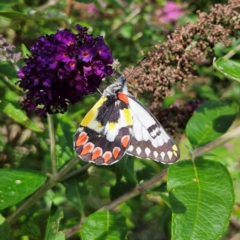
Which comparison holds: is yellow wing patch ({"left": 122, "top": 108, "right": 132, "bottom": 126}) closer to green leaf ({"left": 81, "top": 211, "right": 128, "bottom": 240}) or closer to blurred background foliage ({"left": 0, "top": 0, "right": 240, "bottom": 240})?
blurred background foliage ({"left": 0, "top": 0, "right": 240, "bottom": 240})

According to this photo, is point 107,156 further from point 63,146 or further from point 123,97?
point 63,146

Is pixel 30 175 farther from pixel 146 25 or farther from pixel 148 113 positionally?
pixel 146 25

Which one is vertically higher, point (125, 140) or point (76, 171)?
point (125, 140)

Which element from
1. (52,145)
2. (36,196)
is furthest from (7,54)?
(36,196)

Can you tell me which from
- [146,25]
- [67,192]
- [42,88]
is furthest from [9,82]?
[146,25]

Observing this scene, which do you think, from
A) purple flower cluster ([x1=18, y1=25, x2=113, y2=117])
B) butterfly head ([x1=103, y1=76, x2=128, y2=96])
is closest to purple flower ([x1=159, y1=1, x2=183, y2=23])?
butterfly head ([x1=103, y1=76, x2=128, y2=96])

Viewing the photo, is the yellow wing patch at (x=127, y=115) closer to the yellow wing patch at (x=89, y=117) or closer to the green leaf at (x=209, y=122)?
the yellow wing patch at (x=89, y=117)

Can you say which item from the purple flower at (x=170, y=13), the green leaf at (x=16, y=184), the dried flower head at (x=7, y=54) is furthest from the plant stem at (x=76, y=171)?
the purple flower at (x=170, y=13)
